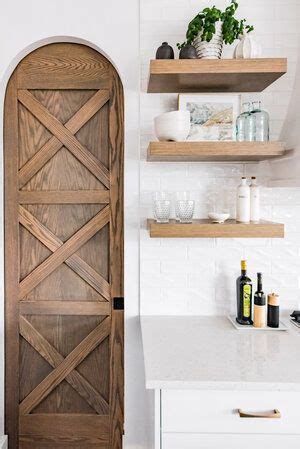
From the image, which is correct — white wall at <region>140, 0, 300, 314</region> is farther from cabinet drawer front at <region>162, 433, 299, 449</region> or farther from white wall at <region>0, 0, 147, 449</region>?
cabinet drawer front at <region>162, 433, 299, 449</region>

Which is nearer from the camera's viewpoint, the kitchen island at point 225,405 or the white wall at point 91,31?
the kitchen island at point 225,405

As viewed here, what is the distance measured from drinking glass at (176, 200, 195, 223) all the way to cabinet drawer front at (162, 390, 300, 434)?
2.66ft

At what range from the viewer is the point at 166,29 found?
2.26 meters

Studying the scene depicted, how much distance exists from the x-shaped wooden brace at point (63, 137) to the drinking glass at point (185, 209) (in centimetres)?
50

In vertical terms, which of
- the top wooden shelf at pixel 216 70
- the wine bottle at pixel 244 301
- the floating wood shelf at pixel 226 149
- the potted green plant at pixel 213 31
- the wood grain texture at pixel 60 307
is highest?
the potted green plant at pixel 213 31

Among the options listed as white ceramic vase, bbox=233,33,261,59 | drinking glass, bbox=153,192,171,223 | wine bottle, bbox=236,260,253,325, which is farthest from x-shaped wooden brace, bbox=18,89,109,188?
wine bottle, bbox=236,260,253,325

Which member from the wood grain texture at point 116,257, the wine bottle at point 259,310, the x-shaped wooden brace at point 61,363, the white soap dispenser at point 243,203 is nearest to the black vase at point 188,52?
the wood grain texture at point 116,257

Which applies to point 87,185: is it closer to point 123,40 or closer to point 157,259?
point 157,259

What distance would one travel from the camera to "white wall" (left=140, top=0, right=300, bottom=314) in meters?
2.25

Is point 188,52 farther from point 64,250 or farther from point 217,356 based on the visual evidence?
point 217,356

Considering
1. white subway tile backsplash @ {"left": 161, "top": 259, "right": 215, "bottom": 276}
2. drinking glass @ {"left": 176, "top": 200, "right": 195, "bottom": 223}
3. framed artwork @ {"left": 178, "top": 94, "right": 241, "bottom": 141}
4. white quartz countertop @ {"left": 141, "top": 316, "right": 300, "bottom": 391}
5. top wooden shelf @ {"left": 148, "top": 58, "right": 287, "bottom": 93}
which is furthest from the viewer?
white subway tile backsplash @ {"left": 161, "top": 259, "right": 215, "bottom": 276}

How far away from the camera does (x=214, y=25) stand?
2057mm

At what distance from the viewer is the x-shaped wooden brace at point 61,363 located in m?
2.42

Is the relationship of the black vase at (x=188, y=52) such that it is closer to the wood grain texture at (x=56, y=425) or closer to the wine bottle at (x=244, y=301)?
the wine bottle at (x=244, y=301)
